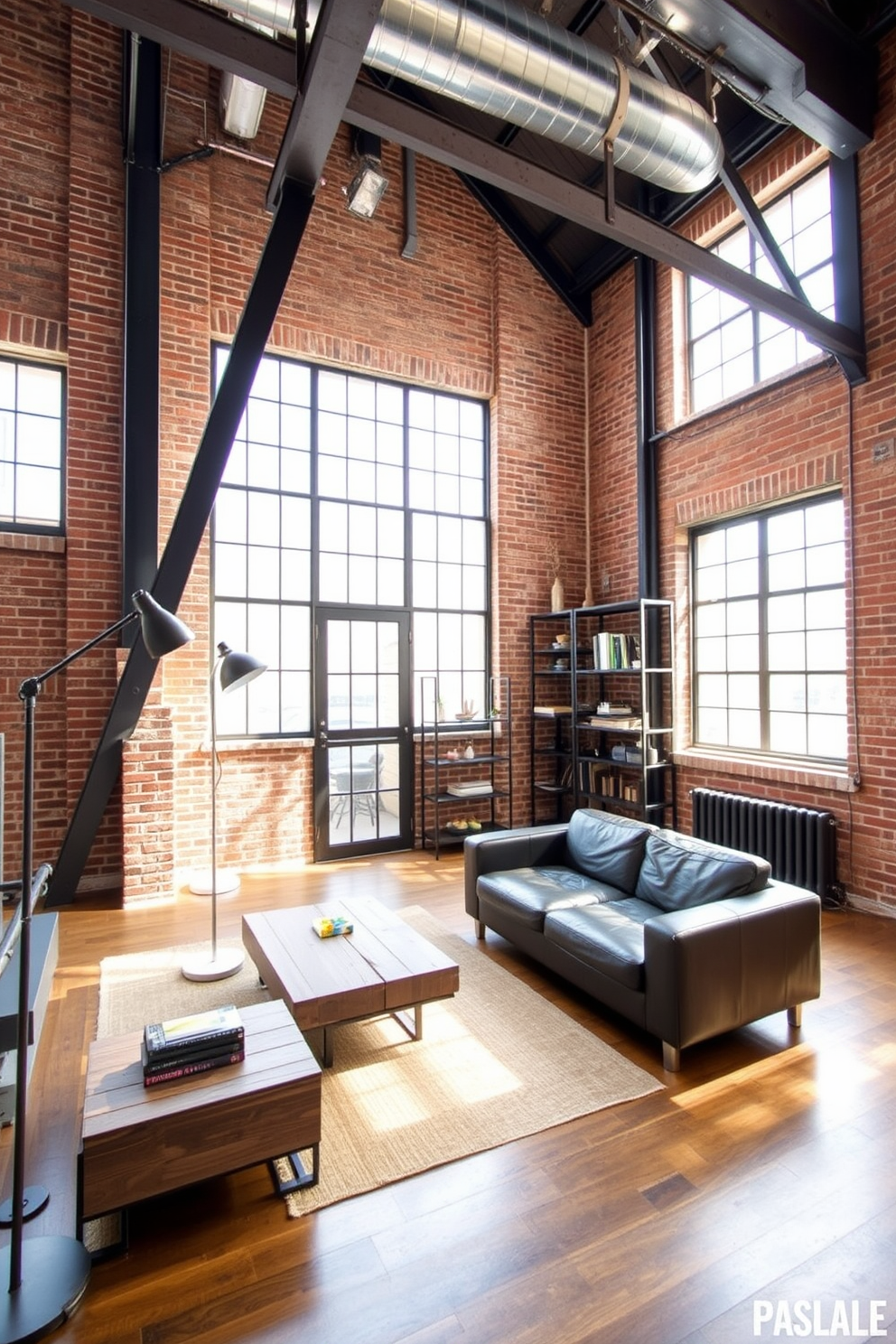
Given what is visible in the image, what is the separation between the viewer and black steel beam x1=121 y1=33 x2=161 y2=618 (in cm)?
430

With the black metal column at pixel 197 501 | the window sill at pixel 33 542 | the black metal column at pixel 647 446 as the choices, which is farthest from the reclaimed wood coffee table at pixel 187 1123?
the black metal column at pixel 647 446

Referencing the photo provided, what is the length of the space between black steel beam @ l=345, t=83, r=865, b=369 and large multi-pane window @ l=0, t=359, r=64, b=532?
9.94 ft

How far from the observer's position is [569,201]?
3.13 meters

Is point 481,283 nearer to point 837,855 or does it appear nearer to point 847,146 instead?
point 847,146

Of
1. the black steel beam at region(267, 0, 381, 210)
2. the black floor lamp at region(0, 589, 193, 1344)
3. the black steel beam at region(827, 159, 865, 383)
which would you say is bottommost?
the black floor lamp at region(0, 589, 193, 1344)

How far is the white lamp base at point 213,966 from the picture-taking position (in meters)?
3.16

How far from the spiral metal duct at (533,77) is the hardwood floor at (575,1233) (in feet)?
13.2

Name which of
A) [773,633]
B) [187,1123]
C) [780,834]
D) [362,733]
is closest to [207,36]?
[187,1123]

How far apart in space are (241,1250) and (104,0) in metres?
3.83

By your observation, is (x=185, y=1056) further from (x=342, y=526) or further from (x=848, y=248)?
(x=848, y=248)

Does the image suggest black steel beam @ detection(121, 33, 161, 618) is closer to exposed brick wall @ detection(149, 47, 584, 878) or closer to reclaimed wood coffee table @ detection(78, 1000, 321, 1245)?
exposed brick wall @ detection(149, 47, 584, 878)

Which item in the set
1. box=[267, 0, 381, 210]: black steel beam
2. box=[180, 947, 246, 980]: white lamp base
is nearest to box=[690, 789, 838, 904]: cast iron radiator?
box=[180, 947, 246, 980]: white lamp base

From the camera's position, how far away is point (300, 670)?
5262mm

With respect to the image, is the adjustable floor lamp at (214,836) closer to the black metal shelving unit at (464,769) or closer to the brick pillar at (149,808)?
the brick pillar at (149,808)
